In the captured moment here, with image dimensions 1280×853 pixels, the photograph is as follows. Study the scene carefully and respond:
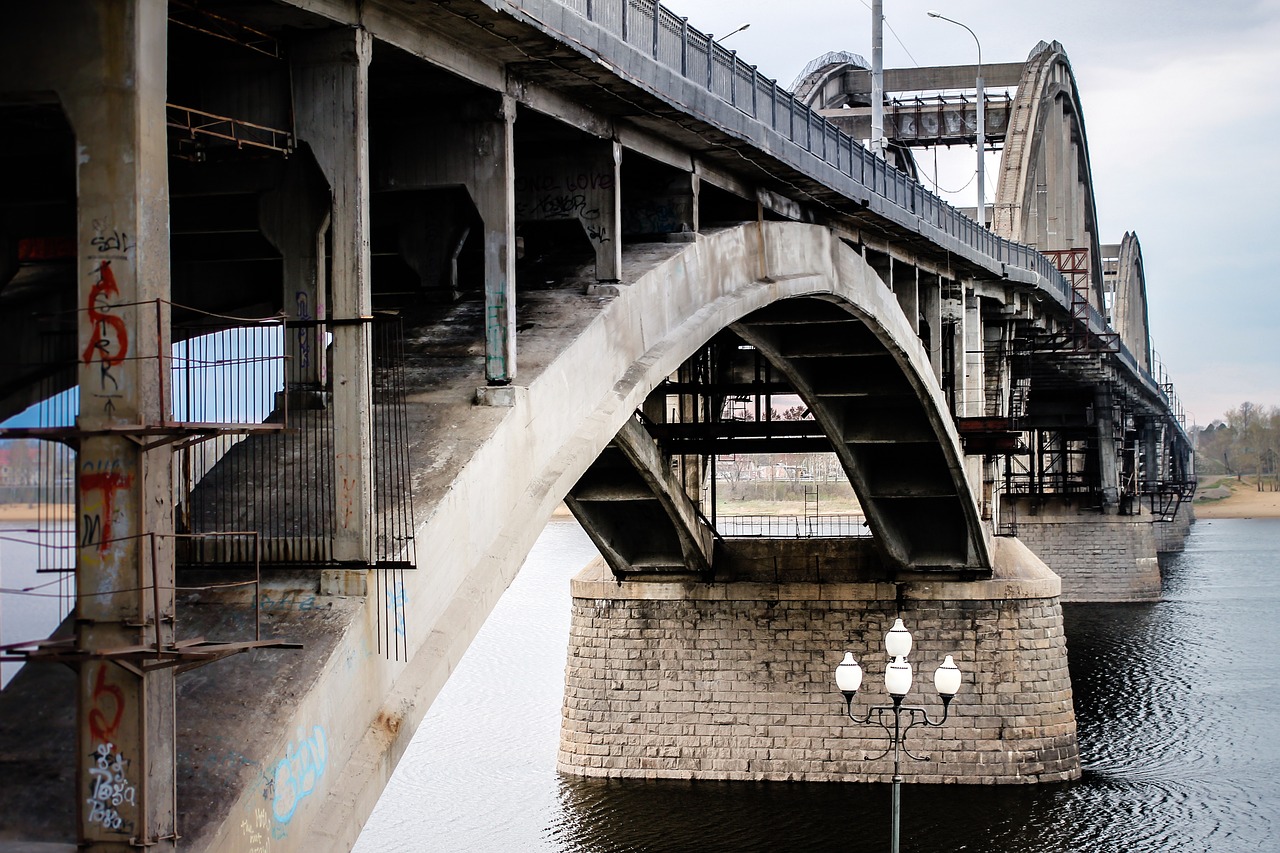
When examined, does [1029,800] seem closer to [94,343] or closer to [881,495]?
[881,495]

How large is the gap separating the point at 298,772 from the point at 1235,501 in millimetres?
139185

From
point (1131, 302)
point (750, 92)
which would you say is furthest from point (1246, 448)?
point (750, 92)

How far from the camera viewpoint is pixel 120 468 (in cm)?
732

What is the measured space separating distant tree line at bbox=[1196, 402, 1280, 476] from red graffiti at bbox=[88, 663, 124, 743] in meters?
163

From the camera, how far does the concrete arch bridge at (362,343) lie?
7.39 meters

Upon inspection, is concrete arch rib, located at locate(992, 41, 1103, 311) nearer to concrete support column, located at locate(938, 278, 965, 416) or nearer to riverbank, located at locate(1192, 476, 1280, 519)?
concrete support column, located at locate(938, 278, 965, 416)

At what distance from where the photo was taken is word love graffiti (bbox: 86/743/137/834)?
7.34 m

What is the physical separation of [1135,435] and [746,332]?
192 feet

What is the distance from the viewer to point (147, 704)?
24.1 feet

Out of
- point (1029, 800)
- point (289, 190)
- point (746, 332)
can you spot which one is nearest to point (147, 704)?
point (289, 190)

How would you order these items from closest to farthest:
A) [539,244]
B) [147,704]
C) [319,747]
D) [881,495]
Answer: [147,704], [319,747], [539,244], [881,495]

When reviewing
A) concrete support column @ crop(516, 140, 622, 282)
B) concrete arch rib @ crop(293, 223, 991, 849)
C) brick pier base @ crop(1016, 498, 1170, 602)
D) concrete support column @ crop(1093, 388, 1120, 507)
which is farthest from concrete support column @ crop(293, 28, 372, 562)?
A: concrete support column @ crop(1093, 388, 1120, 507)

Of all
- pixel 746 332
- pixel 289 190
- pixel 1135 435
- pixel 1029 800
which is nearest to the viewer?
pixel 289 190

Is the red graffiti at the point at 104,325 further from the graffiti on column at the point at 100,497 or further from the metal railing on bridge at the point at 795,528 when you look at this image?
the metal railing on bridge at the point at 795,528
